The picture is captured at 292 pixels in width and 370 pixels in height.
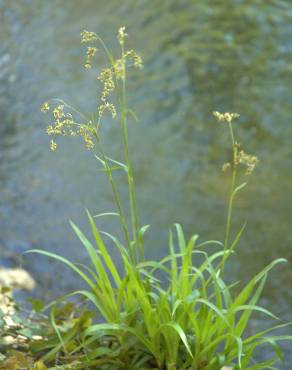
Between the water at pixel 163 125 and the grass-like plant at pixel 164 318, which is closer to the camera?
the grass-like plant at pixel 164 318

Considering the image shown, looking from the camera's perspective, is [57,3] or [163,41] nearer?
[163,41]

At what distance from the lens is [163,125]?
4742mm

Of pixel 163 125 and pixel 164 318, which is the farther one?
pixel 163 125

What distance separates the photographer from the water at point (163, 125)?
12.7ft

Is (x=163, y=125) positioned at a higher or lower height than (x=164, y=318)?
higher

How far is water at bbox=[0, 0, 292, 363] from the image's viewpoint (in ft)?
12.7

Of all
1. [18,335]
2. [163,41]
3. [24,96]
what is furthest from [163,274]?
[163,41]

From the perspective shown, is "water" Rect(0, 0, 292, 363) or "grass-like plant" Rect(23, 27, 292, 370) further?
"water" Rect(0, 0, 292, 363)

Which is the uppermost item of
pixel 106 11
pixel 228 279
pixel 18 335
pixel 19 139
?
pixel 106 11

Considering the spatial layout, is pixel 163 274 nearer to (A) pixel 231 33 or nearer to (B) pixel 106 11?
(A) pixel 231 33

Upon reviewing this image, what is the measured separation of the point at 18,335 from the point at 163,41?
340 centimetres

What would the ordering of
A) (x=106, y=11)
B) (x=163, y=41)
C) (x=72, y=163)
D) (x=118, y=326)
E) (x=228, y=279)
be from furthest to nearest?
1. (x=106, y=11)
2. (x=163, y=41)
3. (x=72, y=163)
4. (x=228, y=279)
5. (x=118, y=326)

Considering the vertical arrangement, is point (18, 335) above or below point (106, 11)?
below

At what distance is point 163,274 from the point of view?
3611 mm
